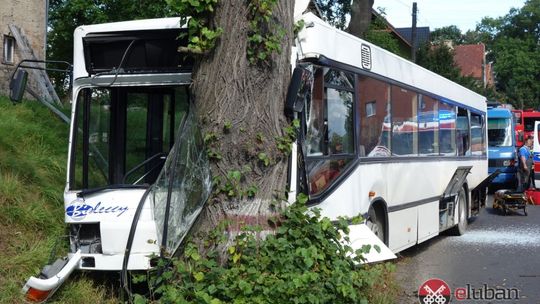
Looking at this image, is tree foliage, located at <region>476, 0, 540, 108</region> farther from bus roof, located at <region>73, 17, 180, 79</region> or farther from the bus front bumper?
the bus front bumper

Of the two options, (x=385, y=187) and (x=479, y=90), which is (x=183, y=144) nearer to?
(x=385, y=187)

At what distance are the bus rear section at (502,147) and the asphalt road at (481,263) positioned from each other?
414 inches

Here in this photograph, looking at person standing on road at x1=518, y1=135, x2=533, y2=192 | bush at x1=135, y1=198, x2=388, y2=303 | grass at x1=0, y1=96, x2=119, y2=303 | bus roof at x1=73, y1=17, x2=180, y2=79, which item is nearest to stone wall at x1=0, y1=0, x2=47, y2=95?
grass at x1=0, y1=96, x2=119, y2=303

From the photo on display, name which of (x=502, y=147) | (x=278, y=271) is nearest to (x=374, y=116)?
(x=278, y=271)

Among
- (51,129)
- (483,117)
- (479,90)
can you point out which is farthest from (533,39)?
(51,129)

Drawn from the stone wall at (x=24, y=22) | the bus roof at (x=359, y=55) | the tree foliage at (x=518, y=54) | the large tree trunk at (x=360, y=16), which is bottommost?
the bus roof at (x=359, y=55)

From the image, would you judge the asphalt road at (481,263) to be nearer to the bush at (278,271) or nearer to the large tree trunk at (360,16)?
the bush at (278,271)

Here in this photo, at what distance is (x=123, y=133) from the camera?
7.71 meters

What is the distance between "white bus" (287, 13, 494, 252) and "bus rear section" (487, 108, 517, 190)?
12.3m

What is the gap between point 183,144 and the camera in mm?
6395

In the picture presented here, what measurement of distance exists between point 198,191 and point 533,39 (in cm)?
8778

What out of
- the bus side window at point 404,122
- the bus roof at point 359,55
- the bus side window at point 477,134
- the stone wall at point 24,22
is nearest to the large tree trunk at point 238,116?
the bus roof at point 359,55

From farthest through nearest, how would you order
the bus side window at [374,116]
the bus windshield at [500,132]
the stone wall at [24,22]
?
1. the bus windshield at [500,132]
2. the stone wall at [24,22]
3. the bus side window at [374,116]

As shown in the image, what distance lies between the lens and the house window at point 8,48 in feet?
73.1
